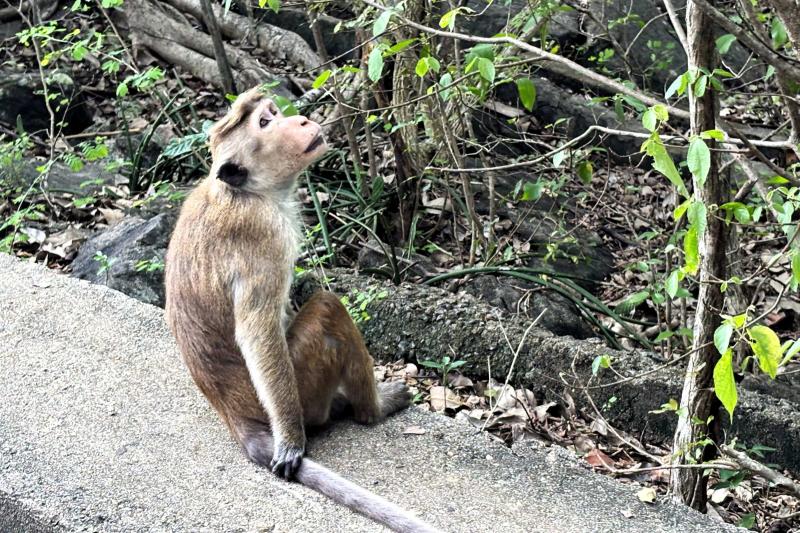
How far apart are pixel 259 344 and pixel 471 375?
2.19m

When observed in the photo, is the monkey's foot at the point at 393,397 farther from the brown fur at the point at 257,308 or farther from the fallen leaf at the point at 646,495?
the fallen leaf at the point at 646,495

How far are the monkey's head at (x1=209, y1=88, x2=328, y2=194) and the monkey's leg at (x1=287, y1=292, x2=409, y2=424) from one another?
572 millimetres

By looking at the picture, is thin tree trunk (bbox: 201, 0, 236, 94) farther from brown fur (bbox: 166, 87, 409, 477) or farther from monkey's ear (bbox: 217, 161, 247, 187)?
monkey's ear (bbox: 217, 161, 247, 187)

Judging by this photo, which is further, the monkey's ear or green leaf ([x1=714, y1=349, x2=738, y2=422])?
the monkey's ear

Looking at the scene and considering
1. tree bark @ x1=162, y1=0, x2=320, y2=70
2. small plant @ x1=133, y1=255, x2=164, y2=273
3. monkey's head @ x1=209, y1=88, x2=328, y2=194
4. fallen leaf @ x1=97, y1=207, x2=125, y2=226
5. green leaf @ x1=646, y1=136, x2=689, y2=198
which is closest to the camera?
green leaf @ x1=646, y1=136, x2=689, y2=198

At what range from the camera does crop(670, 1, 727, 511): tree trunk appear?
3.96 meters

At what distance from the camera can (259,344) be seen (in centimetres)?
397

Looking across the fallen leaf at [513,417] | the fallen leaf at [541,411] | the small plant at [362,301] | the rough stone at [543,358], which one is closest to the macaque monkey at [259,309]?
the fallen leaf at [513,417]

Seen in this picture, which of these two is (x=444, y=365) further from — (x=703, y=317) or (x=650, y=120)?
(x=650, y=120)

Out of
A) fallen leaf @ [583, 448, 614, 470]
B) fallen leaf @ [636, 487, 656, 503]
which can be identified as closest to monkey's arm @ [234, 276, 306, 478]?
fallen leaf @ [636, 487, 656, 503]

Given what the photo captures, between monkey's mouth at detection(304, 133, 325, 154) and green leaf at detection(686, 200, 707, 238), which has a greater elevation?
green leaf at detection(686, 200, 707, 238)

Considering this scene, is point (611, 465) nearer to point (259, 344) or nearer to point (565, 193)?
point (259, 344)

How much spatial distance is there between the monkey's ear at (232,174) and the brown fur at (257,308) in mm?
20

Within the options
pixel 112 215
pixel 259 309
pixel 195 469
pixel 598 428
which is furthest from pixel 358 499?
pixel 112 215
